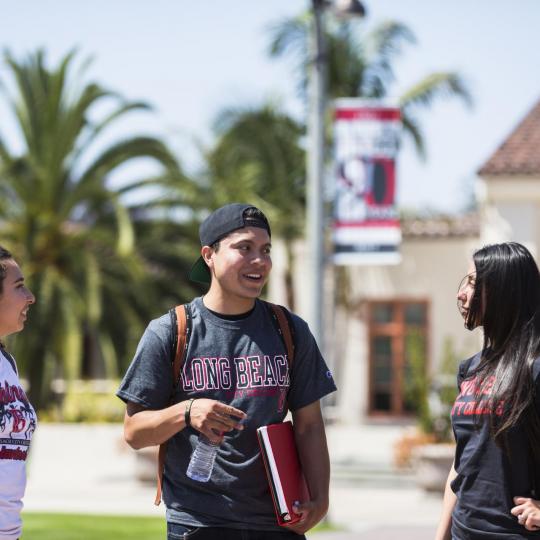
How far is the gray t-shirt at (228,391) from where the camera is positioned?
3973 mm

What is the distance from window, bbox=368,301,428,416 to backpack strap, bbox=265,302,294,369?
26.2 m

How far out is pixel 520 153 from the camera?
20.6m

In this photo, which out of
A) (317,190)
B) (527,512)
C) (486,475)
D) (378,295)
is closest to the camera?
(527,512)

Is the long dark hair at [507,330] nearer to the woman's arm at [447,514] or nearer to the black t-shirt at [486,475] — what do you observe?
the black t-shirt at [486,475]

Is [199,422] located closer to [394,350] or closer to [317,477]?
[317,477]

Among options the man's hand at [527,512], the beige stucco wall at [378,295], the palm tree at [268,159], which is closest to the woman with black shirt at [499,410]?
the man's hand at [527,512]

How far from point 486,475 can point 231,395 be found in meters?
0.85

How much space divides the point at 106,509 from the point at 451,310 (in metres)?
17.2

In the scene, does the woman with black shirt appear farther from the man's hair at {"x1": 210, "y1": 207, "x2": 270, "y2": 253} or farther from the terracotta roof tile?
the terracotta roof tile

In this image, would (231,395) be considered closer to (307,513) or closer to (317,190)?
(307,513)

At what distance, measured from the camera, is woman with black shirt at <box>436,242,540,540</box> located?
388cm

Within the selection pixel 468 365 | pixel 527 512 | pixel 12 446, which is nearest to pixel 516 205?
pixel 468 365

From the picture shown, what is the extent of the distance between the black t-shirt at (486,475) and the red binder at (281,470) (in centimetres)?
52

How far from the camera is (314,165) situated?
13477mm
